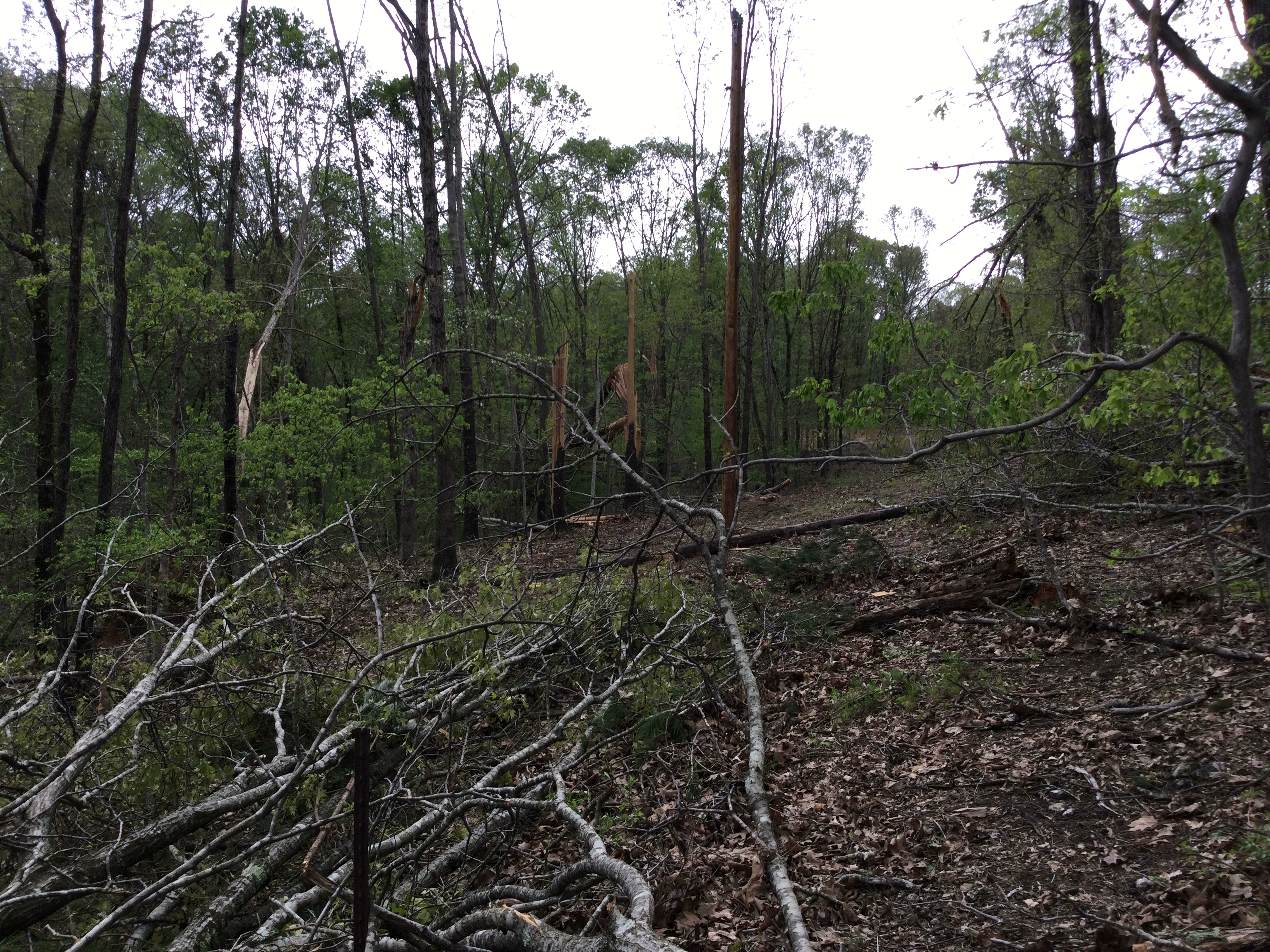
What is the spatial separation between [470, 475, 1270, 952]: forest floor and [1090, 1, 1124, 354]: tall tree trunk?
8.17 feet

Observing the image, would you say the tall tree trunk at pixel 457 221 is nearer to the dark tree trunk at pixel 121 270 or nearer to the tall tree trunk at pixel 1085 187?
the dark tree trunk at pixel 121 270

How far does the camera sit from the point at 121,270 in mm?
9273

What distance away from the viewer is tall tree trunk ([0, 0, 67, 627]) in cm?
926

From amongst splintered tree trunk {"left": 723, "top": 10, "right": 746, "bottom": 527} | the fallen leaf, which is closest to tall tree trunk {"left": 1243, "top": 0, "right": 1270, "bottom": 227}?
the fallen leaf

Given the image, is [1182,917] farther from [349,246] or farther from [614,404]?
[614,404]

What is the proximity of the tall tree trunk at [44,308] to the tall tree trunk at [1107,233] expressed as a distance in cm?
1101

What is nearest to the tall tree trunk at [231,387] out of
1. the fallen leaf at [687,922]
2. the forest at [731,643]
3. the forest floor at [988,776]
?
the forest at [731,643]

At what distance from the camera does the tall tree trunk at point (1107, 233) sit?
5980 mm

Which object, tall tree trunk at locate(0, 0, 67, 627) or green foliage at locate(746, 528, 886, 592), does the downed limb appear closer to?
green foliage at locate(746, 528, 886, 592)

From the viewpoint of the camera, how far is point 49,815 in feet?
13.2

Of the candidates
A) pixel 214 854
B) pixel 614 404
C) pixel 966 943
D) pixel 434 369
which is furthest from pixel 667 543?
pixel 614 404

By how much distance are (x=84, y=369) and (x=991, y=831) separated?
22.3m

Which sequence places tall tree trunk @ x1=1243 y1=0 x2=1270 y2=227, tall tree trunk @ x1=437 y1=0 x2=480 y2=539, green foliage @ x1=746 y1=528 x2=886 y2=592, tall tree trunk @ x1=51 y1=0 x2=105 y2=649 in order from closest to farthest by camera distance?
tall tree trunk @ x1=1243 y1=0 x2=1270 y2=227
green foliage @ x1=746 y1=528 x2=886 y2=592
tall tree trunk @ x1=51 y1=0 x2=105 y2=649
tall tree trunk @ x1=437 y1=0 x2=480 y2=539

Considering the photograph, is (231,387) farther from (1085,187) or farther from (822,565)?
(1085,187)
